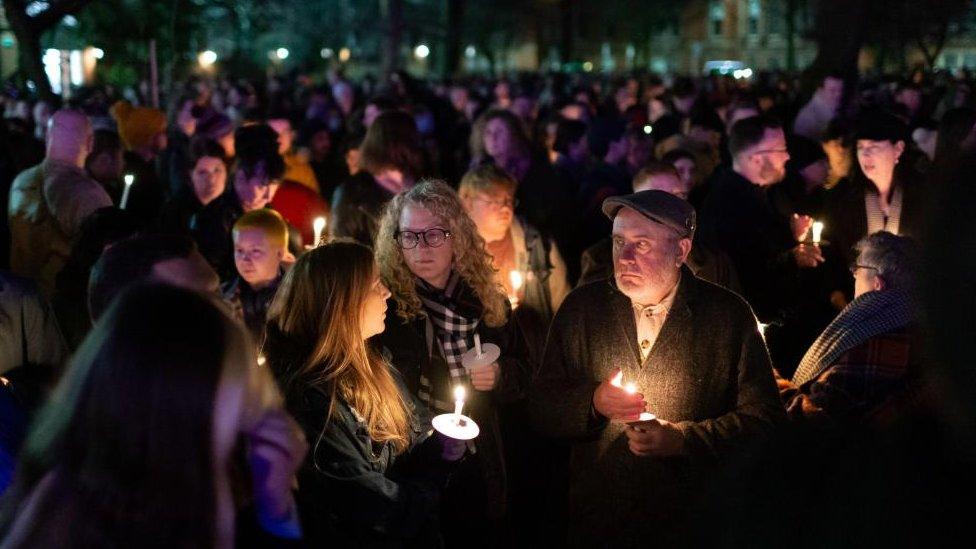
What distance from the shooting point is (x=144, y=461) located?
1772 mm

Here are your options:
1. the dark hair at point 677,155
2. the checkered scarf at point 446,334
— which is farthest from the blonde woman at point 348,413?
the dark hair at point 677,155

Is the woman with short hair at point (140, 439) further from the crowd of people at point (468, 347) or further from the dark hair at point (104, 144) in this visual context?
the dark hair at point (104, 144)

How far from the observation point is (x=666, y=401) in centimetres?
358

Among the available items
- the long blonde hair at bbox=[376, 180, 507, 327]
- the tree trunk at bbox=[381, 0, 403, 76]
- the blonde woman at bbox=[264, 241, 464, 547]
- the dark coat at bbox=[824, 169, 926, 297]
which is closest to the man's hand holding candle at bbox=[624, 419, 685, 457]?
the blonde woman at bbox=[264, 241, 464, 547]

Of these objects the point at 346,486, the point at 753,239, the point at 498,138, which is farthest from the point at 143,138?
the point at 346,486

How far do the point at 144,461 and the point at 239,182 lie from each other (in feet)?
15.8

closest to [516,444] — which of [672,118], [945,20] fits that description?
[672,118]

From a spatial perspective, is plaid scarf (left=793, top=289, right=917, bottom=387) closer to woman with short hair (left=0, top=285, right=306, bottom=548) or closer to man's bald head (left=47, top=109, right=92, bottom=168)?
woman with short hair (left=0, top=285, right=306, bottom=548)

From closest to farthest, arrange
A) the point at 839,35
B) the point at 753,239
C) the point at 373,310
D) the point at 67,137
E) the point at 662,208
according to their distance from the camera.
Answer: the point at 373,310, the point at 662,208, the point at 753,239, the point at 67,137, the point at 839,35

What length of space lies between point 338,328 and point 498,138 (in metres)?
4.94

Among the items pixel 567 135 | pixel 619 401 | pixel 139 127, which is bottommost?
pixel 619 401

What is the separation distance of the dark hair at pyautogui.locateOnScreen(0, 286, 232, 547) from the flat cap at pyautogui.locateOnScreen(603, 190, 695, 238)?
206 cm

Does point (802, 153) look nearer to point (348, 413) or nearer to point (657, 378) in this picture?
point (657, 378)

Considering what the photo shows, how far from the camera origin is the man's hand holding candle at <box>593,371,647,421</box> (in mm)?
3322
